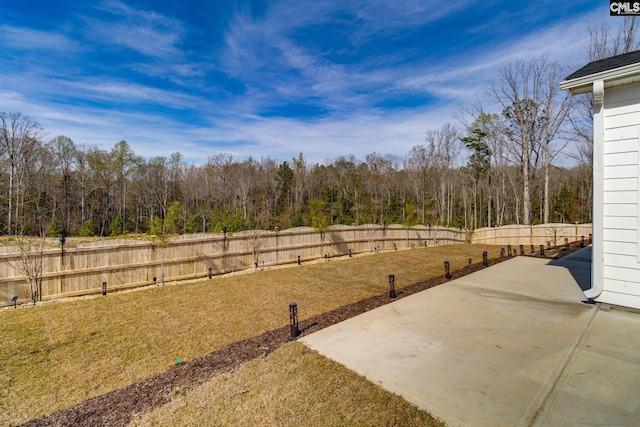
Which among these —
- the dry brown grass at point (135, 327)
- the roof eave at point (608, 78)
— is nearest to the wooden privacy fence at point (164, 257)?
the dry brown grass at point (135, 327)

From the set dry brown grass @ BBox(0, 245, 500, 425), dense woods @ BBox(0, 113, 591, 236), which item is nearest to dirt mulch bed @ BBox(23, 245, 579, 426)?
dry brown grass @ BBox(0, 245, 500, 425)

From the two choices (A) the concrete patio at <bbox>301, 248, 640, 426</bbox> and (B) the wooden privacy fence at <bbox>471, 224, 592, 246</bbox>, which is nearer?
(A) the concrete patio at <bbox>301, 248, 640, 426</bbox>

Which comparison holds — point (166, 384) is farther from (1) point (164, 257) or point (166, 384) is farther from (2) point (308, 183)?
(2) point (308, 183)

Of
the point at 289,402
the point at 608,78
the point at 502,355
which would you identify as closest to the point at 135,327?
the point at 289,402

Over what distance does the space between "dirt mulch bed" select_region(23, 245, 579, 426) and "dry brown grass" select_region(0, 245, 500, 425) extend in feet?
0.88

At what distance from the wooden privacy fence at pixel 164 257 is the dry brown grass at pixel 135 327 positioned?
62.4 inches

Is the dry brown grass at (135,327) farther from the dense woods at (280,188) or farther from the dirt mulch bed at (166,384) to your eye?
the dense woods at (280,188)

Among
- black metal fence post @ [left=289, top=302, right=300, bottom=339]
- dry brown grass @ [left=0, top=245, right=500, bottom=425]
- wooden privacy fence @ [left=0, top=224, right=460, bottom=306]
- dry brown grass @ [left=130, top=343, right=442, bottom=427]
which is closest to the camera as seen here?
dry brown grass @ [left=130, top=343, right=442, bottom=427]

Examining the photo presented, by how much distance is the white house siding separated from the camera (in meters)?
4.86

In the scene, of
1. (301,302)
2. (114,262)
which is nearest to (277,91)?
(114,262)

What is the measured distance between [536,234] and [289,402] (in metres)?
20.5

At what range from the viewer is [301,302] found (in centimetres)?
685

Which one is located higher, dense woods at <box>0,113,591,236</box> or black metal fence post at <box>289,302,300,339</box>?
dense woods at <box>0,113,591,236</box>

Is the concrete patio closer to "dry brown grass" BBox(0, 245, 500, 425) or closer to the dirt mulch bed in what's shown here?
the dirt mulch bed
